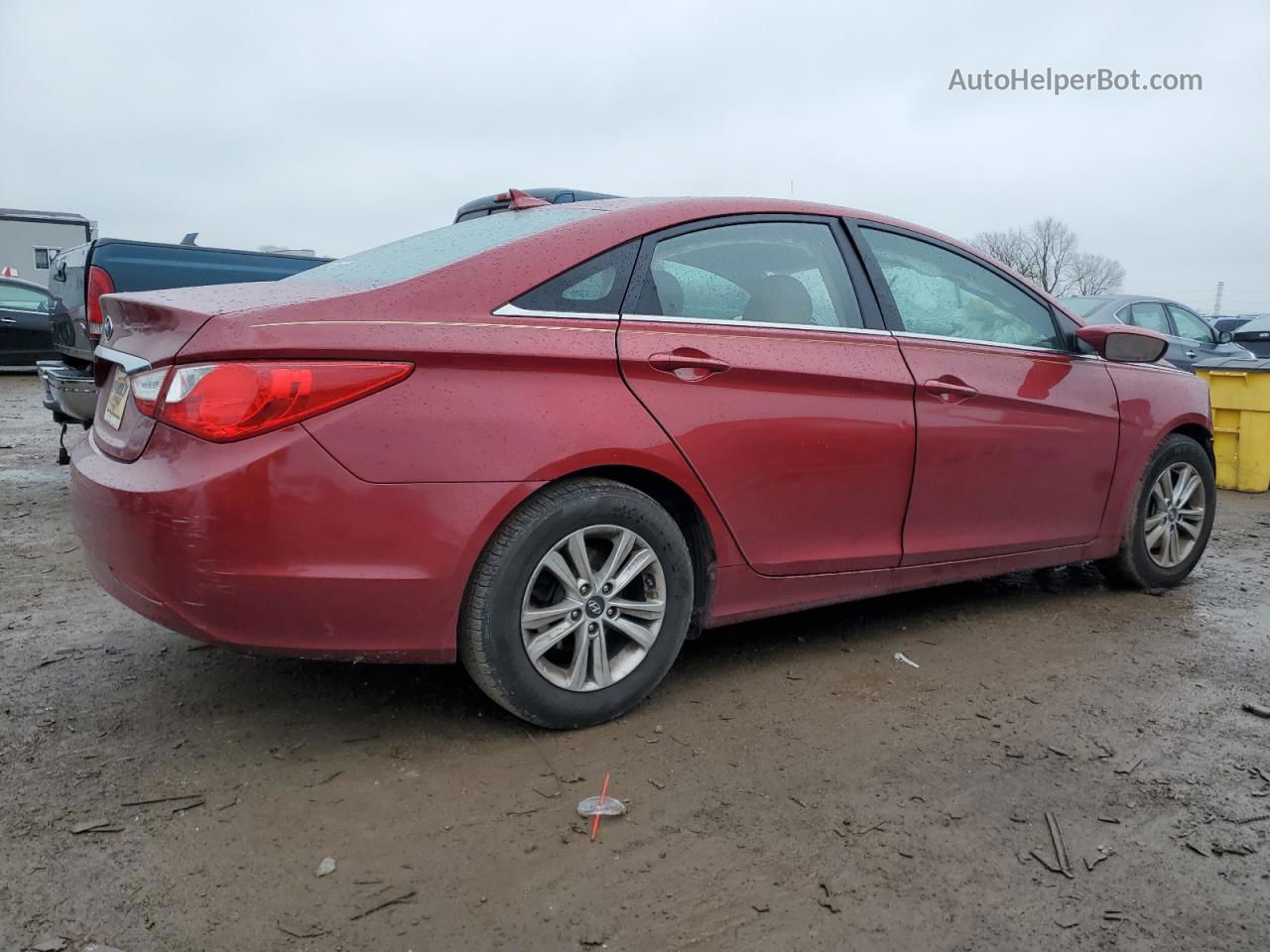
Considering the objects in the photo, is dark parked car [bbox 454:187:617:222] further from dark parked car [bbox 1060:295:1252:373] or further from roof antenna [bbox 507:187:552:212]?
dark parked car [bbox 1060:295:1252:373]

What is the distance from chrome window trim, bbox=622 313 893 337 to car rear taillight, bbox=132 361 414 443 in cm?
82

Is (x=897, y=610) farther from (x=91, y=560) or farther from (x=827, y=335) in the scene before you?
(x=91, y=560)

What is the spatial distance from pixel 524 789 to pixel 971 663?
5.89 ft

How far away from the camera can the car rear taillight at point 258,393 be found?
258 cm

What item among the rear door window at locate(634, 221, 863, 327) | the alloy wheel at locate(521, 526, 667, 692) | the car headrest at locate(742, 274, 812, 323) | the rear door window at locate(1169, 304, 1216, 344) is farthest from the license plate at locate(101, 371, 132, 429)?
the rear door window at locate(1169, 304, 1216, 344)

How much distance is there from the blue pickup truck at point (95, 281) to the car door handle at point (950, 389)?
4.24 meters

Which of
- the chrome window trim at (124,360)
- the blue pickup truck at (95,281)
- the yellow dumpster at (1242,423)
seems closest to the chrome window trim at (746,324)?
the chrome window trim at (124,360)

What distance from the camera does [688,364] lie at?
3.12 meters

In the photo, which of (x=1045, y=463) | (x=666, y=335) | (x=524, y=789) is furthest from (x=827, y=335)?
(x=524, y=789)

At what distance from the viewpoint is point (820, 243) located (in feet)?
12.1

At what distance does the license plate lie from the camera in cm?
291

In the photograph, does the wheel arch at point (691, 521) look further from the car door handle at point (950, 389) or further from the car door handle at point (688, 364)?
the car door handle at point (950, 389)

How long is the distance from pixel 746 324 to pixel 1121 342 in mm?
1905

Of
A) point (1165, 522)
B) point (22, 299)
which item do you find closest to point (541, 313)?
point (1165, 522)
